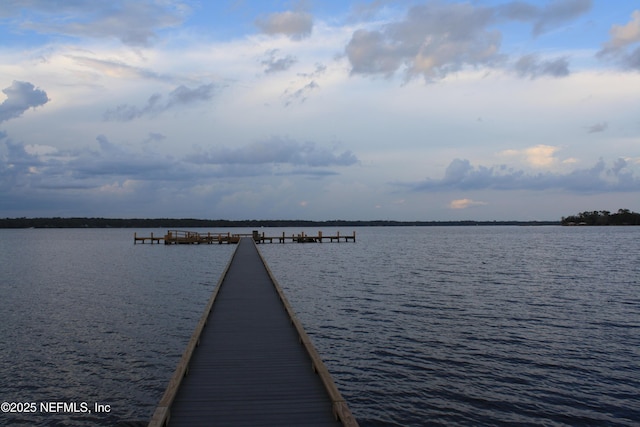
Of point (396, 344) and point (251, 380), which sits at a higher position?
point (251, 380)

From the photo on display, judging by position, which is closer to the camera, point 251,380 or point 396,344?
point 251,380

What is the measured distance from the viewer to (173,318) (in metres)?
17.6

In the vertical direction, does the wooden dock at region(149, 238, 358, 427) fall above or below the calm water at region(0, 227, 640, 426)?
above

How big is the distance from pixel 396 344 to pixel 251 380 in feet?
22.0

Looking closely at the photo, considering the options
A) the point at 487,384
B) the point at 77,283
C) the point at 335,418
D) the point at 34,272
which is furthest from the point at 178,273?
the point at 335,418

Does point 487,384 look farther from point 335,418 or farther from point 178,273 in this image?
point 178,273

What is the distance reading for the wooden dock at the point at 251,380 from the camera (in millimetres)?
6695

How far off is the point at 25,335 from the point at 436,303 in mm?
14995

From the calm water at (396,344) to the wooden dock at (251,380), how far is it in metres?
1.56

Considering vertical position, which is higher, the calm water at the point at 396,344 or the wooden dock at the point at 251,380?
the wooden dock at the point at 251,380

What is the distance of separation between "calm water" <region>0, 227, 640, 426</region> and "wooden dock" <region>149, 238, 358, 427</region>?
1563mm

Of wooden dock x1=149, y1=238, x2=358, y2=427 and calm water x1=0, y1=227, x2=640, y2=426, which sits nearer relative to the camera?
wooden dock x1=149, y1=238, x2=358, y2=427

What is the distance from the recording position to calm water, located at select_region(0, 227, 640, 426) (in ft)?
32.1

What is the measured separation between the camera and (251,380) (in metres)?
8.18
